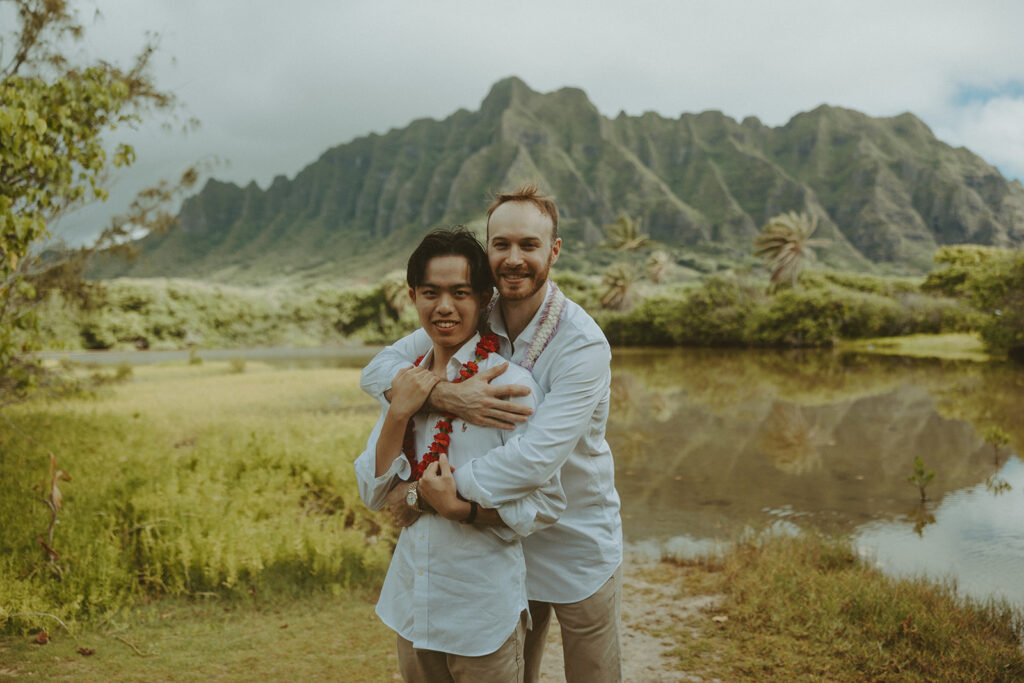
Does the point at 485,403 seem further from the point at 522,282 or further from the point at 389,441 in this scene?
the point at 522,282

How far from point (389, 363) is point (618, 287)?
173 feet

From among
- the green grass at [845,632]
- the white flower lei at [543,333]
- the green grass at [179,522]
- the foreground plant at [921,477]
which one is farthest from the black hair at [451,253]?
the foreground plant at [921,477]

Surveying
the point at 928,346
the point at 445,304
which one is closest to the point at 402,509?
the point at 445,304

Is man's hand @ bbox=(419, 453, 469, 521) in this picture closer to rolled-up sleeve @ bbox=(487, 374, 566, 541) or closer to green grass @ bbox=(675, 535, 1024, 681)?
rolled-up sleeve @ bbox=(487, 374, 566, 541)

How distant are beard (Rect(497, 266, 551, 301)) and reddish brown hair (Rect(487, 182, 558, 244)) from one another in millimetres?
204

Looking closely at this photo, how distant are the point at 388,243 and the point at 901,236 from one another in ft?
389

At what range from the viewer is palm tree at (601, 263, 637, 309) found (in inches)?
2108

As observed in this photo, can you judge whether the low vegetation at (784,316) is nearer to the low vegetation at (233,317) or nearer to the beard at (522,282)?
the low vegetation at (233,317)

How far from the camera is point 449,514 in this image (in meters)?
1.94

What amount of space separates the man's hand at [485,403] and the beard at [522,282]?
36 cm

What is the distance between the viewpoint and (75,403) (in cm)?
1548

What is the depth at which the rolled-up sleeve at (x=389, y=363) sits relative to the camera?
7.65 ft

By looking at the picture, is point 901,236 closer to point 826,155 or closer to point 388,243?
point 826,155

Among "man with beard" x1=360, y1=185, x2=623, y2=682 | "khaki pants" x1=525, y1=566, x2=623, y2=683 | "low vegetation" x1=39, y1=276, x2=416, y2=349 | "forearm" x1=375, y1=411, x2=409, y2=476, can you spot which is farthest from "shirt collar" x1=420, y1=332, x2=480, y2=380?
"low vegetation" x1=39, y1=276, x2=416, y2=349
